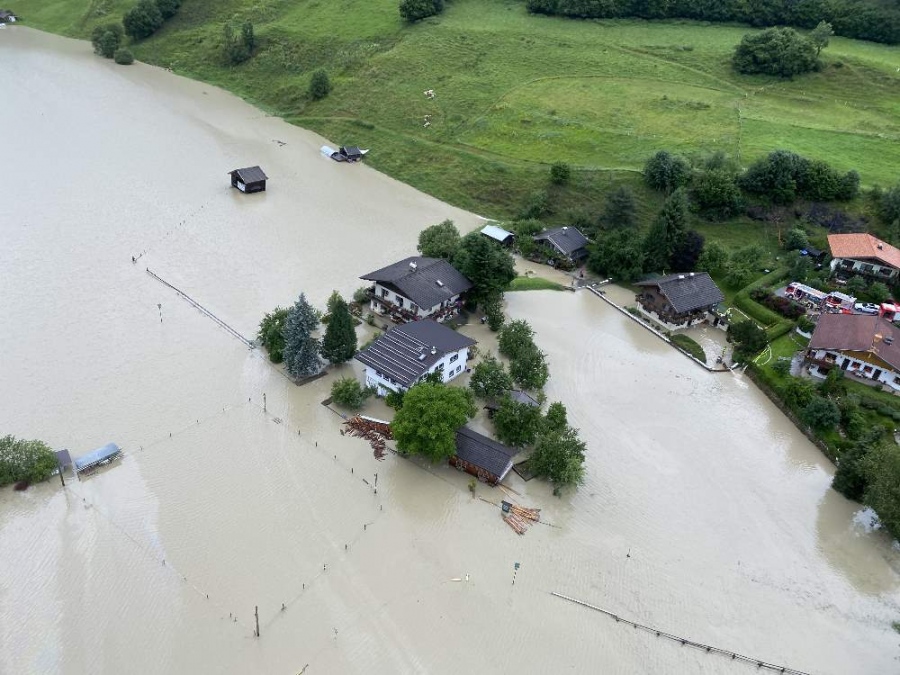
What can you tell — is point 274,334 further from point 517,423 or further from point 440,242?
point 517,423

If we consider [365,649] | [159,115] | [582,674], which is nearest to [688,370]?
[582,674]

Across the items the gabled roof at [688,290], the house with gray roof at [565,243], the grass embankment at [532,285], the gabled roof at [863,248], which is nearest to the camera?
the gabled roof at [688,290]

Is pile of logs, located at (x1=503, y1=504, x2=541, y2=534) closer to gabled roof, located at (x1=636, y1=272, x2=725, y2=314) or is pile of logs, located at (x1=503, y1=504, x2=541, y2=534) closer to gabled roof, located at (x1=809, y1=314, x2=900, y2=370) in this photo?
gabled roof, located at (x1=636, y1=272, x2=725, y2=314)

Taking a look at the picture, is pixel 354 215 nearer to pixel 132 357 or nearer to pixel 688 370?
pixel 132 357

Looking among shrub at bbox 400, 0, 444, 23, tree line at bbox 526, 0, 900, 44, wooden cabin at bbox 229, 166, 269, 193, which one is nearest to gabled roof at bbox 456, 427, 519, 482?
wooden cabin at bbox 229, 166, 269, 193

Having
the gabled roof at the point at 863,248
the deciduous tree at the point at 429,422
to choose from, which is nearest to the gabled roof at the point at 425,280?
the deciduous tree at the point at 429,422

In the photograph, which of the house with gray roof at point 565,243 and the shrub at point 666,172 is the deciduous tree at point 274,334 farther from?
the shrub at point 666,172

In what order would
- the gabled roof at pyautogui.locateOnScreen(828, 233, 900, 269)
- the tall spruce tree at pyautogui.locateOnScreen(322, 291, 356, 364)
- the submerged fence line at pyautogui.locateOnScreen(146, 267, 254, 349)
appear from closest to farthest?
1. the tall spruce tree at pyautogui.locateOnScreen(322, 291, 356, 364)
2. the submerged fence line at pyautogui.locateOnScreen(146, 267, 254, 349)
3. the gabled roof at pyautogui.locateOnScreen(828, 233, 900, 269)

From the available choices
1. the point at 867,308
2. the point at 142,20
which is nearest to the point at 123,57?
the point at 142,20
